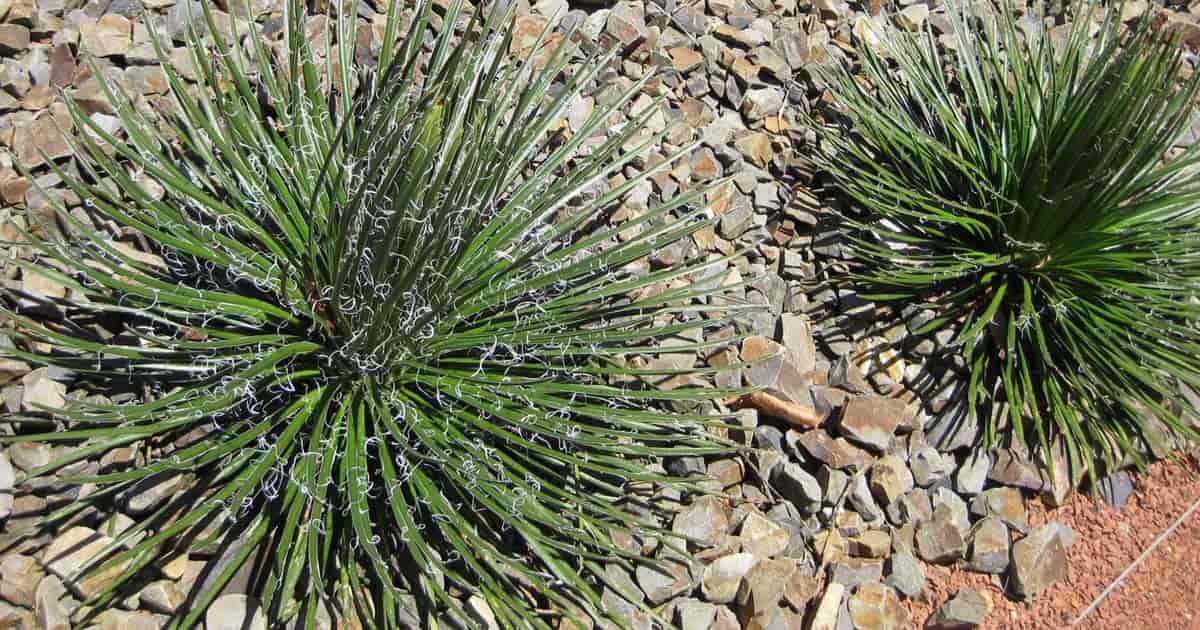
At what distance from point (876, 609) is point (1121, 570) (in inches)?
35.1

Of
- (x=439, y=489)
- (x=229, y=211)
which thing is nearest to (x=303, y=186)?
(x=229, y=211)

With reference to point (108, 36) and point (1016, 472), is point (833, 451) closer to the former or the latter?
point (1016, 472)

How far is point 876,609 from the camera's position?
2.59 meters

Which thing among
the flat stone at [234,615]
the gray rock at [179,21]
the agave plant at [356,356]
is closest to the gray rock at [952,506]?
the agave plant at [356,356]

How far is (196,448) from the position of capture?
217 cm

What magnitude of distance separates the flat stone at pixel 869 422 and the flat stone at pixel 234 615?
1607mm

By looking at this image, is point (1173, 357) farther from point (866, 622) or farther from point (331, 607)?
point (331, 607)

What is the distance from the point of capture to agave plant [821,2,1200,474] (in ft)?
9.36

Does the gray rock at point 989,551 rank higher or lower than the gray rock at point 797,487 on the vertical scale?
lower

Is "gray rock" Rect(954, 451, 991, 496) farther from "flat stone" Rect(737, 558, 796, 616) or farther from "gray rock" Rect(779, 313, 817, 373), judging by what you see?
"flat stone" Rect(737, 558, 796, 616)

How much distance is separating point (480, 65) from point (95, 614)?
147cm

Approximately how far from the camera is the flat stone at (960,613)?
2.67 m

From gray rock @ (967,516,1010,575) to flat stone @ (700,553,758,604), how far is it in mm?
706

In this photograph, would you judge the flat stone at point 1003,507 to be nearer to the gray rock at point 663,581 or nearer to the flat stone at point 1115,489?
the flat stone at point 1115,489
